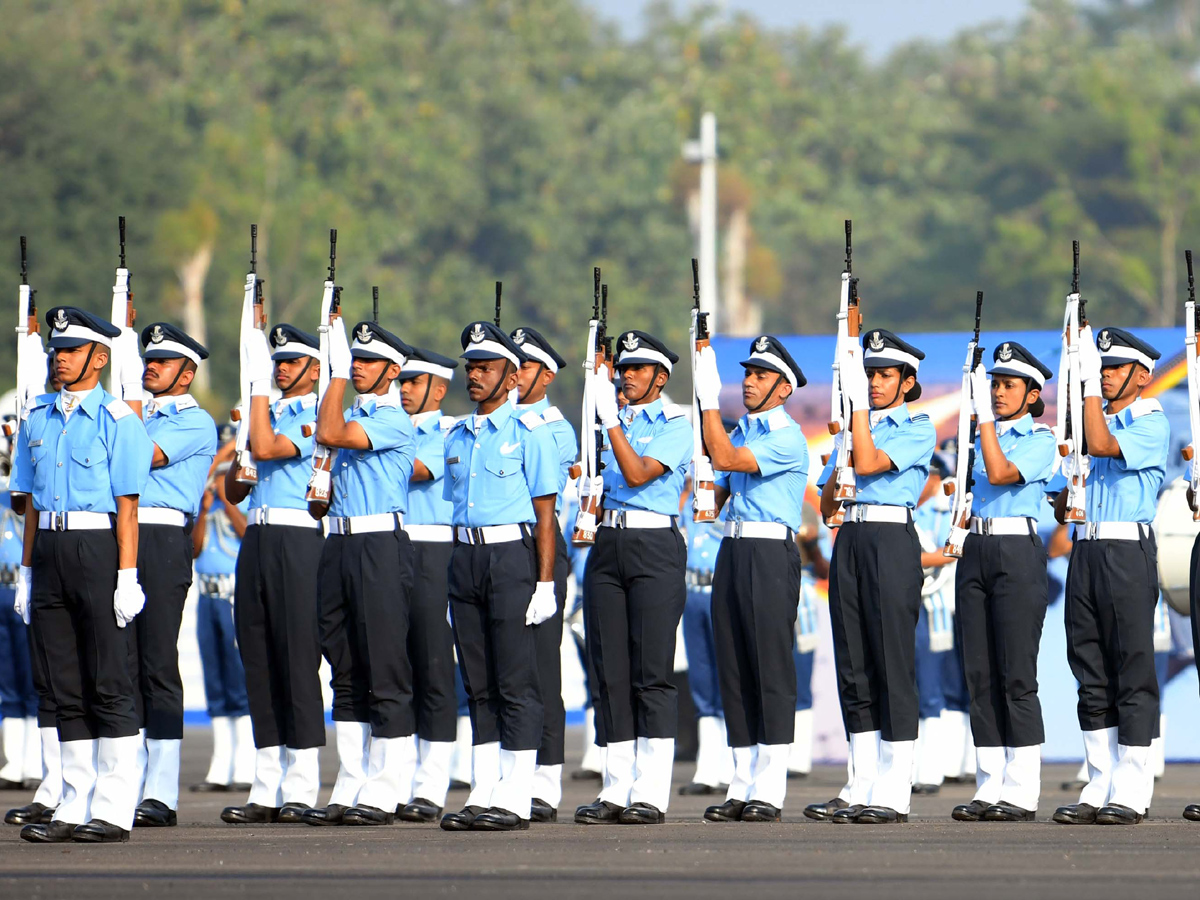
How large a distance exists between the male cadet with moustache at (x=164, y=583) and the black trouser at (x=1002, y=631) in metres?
3.82

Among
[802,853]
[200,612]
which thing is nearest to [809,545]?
[200,612]

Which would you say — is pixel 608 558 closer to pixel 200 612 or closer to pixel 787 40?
pixel 200 612

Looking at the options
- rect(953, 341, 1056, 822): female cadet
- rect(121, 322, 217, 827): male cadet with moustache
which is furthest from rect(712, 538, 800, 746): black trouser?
rect(121, 322, 217, 827): male cadet with moustache

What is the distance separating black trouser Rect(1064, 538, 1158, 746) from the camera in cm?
1105

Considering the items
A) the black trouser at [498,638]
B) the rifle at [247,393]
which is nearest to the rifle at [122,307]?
the rifle at [247,393]

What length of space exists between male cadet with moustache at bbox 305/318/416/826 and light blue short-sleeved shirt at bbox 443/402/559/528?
1.29ft

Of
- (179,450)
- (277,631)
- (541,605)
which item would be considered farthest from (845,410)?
(179,450)

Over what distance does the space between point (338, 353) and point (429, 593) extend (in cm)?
136

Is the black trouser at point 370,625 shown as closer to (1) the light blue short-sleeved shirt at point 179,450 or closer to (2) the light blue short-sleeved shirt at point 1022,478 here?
(1) the light blue short-sleeved shirt at point 179,450

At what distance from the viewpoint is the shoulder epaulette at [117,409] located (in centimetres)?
1023

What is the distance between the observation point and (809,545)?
51.0 feet

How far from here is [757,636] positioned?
11367mm

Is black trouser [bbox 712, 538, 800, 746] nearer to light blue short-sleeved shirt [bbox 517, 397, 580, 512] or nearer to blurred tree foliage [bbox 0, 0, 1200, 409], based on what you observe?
light blue short-sleeved shirt [bbox 517, 397, 580, 512]

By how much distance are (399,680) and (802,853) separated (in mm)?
2374
